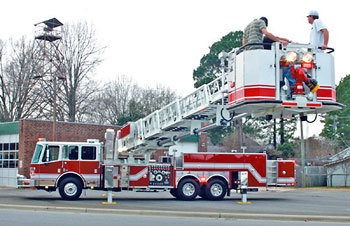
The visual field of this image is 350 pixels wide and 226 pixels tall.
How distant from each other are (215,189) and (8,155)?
17778 millimetres

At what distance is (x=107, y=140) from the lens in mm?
17312

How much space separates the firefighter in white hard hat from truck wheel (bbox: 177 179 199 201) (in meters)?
10.1

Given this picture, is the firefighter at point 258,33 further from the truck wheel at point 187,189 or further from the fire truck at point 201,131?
the truck wheel at point 187,189

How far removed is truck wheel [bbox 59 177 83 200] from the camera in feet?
60.0

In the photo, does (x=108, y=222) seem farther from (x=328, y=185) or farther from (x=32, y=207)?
(x=328, y=185)

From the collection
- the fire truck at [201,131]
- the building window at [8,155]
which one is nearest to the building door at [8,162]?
the building window at [8,155]

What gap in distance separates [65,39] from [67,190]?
30379 mm

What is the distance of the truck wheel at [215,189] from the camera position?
19638 millimetres

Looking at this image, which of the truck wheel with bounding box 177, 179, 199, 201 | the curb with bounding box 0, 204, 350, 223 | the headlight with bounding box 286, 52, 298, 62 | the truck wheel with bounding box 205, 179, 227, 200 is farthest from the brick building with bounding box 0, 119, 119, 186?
the headlight with bounding box 286, 52, 298, 62

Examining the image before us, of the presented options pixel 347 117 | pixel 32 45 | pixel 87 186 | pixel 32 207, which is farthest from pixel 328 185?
pixel 32 45

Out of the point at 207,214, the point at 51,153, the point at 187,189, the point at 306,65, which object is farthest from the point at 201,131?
the point at 51,153

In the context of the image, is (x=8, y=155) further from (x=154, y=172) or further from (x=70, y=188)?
(x=154, y=172)

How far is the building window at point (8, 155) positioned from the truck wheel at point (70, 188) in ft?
45.2

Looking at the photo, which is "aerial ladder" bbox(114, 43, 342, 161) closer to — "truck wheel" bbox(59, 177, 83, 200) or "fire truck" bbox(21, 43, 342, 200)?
"fire truck" bbox(21, 43, 342, 200)
